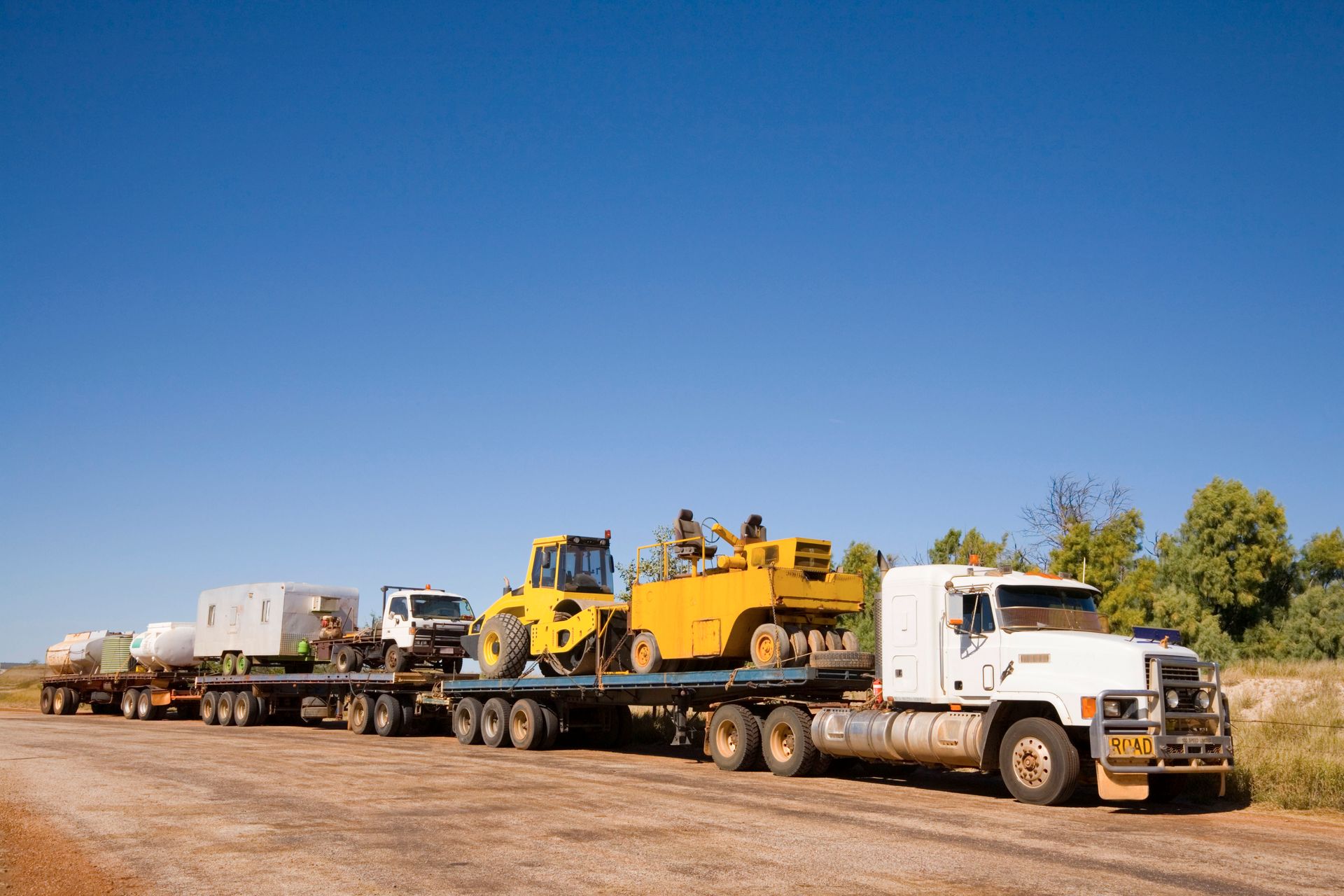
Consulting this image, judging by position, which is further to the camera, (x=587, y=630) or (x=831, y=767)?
(x=587, y=630)

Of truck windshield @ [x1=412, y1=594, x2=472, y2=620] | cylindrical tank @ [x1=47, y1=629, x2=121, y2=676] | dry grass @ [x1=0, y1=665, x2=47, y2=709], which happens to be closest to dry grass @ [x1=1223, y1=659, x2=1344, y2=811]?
truck windshield @ [x1=412, y1=594, x2=472, y2=620]

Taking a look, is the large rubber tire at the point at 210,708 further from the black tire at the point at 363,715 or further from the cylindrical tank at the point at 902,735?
the cylindrical tank at the point at 902,735

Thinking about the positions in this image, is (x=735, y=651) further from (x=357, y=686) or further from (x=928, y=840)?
(x=357, y=686)

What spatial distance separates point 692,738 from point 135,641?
29.8 meters

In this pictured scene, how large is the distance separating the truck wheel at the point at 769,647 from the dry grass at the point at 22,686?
51548mm

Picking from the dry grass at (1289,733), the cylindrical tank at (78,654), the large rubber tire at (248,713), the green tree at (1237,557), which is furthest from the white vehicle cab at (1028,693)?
the cylindrical tank at (78,654)

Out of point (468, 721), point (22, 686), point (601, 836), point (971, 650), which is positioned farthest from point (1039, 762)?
point (22, 686)

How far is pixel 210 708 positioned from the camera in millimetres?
37719

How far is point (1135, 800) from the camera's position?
14.4 m

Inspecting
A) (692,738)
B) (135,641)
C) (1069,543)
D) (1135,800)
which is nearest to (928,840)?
(1135,800)

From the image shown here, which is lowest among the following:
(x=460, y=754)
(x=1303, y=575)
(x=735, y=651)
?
(x=460, y=754)

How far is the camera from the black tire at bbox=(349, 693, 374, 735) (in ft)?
98.2

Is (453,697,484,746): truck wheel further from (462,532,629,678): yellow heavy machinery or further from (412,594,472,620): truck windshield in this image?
(412,594,472,620): truck windshield

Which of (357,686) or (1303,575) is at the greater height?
(1303,575)
